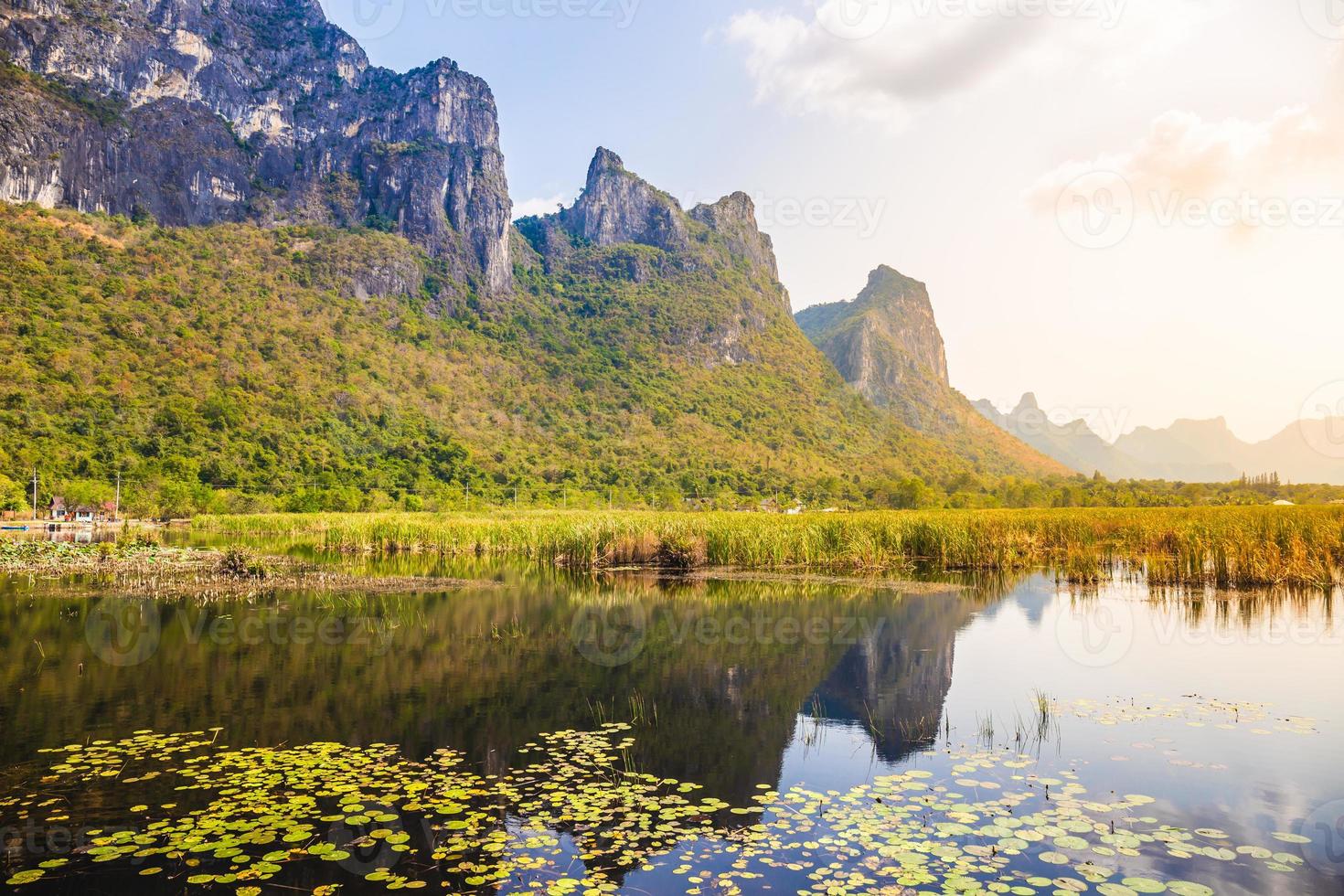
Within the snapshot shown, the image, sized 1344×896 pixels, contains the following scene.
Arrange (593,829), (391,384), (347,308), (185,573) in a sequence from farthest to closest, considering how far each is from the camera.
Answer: (347,308)
(391,384)
(185,573)
(593,829)

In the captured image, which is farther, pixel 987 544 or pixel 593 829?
pixel 987 544

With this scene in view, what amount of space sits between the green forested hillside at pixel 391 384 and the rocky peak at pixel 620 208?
1547 centimetres

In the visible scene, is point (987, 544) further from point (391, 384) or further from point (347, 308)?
point (347, 308)

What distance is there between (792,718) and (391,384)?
9559cm

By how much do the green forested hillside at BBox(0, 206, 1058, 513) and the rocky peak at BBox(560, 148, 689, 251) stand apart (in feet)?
50.8

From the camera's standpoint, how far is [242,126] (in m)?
143

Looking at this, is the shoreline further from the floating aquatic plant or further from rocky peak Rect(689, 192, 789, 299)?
rocky peak Rect(689, 192, 789, 299)

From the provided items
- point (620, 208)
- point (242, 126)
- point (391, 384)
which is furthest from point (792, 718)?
point (620, 208)

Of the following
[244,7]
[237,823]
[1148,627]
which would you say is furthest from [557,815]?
[244,7]

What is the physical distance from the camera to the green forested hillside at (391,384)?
66.4 metres

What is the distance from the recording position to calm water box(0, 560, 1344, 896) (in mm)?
5848

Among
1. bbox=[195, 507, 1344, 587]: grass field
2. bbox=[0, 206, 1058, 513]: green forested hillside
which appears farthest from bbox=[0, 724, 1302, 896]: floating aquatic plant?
bbox=[0, 206, 1058, 513]: green forested hillside

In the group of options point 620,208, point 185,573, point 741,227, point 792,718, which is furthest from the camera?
point 741,227

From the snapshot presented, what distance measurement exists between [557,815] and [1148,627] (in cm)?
1454
